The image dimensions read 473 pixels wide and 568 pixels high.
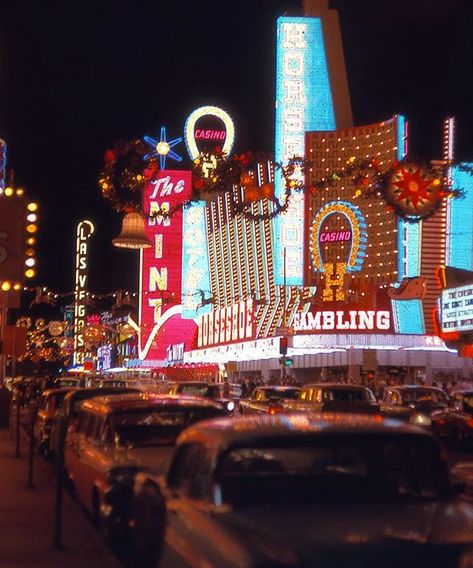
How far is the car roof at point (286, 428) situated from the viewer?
5801mm

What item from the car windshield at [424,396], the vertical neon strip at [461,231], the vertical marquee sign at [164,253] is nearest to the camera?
the car windshield at [424,396]

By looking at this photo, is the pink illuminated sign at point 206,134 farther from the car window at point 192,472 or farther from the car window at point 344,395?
the car window at point 192,472

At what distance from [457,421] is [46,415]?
9.62 meters

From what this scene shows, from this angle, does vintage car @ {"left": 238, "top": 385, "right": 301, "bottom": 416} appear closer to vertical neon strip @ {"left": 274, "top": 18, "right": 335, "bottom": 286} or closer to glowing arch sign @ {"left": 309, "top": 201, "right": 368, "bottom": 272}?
glowing arch sign @ {"left": 309, "top": 201, "right": 368, "bottom": 272}

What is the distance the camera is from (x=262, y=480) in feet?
18.9

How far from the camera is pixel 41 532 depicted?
10.0 meters

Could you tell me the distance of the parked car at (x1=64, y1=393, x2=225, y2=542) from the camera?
30.3 ft

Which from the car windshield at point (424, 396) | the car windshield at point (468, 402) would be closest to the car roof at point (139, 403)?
the car windshield at point (468, 402)

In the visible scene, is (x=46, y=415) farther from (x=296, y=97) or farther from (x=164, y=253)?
(x=164, y=253)

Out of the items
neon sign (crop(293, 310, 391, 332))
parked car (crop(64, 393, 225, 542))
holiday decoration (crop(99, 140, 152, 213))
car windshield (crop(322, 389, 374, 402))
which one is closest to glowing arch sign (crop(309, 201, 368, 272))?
neon sign (crop(293, 310, 391, 332))

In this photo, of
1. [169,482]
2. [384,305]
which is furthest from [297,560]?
[384,305]

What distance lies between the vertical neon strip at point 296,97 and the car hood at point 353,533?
52.7 metres

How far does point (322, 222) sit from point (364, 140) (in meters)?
5.44

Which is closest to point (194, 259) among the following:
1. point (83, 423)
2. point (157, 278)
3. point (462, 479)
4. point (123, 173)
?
point (157, 278)
